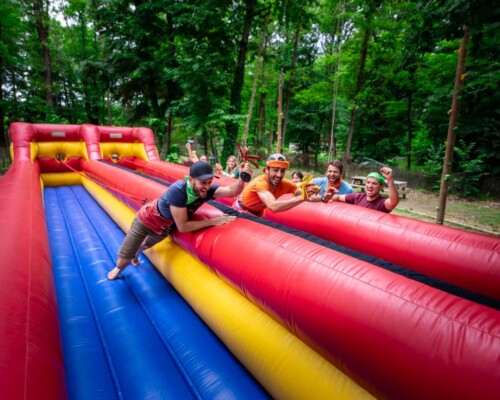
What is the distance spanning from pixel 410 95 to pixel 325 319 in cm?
1806

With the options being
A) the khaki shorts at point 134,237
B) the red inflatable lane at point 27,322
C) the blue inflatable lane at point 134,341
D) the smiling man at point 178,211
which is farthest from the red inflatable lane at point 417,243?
the red inflatable lane at point 27,322

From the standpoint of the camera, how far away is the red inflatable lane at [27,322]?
116cm

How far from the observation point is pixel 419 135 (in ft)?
55.9

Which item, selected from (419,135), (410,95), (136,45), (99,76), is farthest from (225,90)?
(419,135)

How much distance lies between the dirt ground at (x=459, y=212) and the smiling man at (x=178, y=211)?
7026 millimetres

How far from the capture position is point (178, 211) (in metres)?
2.65

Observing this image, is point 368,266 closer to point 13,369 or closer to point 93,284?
point 13,369

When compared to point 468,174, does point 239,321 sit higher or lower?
lower

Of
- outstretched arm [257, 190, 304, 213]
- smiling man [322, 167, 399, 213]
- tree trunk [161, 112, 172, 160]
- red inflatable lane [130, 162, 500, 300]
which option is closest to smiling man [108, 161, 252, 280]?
outstretched arm [257, 190, 304, 213]

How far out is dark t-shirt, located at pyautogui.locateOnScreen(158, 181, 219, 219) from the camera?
2648mm

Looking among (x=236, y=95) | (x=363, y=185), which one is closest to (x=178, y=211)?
(x=363, y=185)

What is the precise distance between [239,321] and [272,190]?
1.48 m

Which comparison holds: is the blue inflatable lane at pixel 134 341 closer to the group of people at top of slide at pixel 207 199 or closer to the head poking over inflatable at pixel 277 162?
the group of people at top of slide at pixel 207 199

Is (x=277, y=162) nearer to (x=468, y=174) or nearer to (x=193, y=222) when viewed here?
(x=193, y=222)
